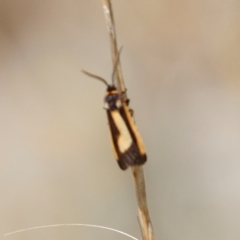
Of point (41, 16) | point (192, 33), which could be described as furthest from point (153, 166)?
point (41, 16)

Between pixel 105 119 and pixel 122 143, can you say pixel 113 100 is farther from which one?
pixel 105 119

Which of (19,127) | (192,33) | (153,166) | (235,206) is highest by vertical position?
(192,33)

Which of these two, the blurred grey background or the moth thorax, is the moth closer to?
the moth thorax

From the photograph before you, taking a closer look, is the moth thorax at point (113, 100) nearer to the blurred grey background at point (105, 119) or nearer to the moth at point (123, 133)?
the moth at point (123, 133)

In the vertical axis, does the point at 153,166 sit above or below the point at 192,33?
below

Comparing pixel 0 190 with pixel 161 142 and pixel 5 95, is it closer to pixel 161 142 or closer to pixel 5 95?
pixel 5 95

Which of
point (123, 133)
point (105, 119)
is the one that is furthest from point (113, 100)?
point (105, 119)

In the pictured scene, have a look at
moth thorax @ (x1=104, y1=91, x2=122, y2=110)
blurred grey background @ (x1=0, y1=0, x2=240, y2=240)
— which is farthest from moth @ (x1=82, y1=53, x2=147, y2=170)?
blurred grey background @ (x1=0, y1=0, x2=240, y2=240)
